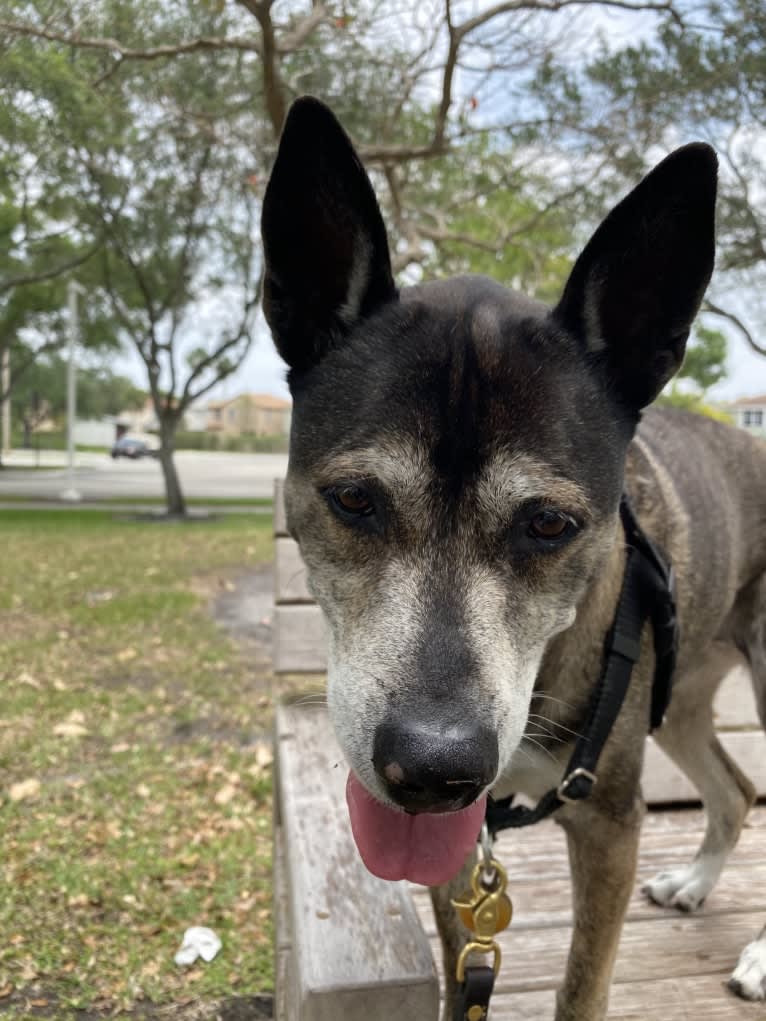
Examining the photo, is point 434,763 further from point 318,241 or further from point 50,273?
point 50,273

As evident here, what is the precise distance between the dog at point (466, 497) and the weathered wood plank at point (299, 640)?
74.7 inches

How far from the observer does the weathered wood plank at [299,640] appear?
13.6 ft

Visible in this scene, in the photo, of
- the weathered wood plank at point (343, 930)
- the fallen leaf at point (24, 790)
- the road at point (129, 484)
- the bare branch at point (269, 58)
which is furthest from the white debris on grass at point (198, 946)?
the road at point (129, 484)

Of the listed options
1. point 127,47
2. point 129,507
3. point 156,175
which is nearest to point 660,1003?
point 127,47

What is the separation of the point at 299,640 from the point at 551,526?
2513 mm

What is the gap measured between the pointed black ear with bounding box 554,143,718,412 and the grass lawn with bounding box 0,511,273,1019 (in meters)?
2.83

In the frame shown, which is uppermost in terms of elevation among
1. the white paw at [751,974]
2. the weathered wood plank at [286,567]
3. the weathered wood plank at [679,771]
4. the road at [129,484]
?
the weathered wood plank at [286,567]

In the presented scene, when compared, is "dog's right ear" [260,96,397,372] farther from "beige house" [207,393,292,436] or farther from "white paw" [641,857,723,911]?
"beige house" [207,393,292,436]

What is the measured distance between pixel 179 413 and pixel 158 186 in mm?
5907

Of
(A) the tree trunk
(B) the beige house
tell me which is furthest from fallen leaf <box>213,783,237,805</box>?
(B) the beige house

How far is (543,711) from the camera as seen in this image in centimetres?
213

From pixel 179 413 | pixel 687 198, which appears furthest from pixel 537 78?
pixel 179 413

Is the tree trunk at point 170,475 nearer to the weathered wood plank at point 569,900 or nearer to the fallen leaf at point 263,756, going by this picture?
the fallen leaf at point 263,756

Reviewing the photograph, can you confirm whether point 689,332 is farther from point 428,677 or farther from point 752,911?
point 752,911
